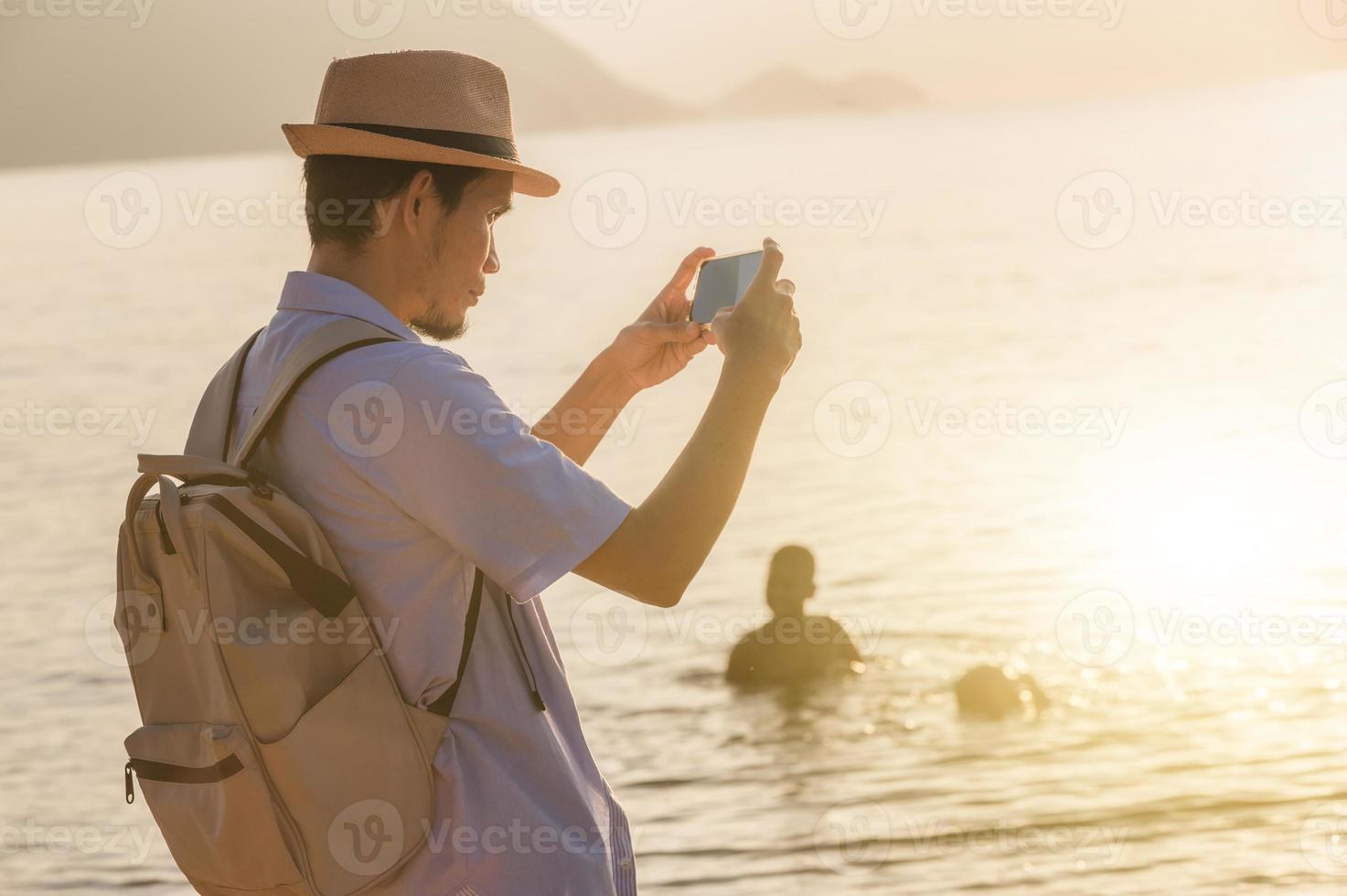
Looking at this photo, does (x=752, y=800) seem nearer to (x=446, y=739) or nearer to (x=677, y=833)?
(x=677, y=833)

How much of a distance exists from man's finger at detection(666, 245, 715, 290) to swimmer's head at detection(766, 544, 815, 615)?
697cm

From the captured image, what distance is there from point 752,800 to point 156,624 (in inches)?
285

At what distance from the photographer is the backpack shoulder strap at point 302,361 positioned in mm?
2357

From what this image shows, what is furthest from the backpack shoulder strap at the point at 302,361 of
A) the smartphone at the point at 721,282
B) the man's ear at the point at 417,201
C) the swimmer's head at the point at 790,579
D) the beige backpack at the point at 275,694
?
the swimmer's head at the point at 790,579

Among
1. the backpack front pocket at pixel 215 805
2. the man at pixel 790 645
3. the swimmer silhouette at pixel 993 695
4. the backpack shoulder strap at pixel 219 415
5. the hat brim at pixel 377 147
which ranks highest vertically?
the hat brim at pixel 377 147

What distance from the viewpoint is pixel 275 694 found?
2.28 meters

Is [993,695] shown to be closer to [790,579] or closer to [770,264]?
[790,579]

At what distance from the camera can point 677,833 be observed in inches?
351

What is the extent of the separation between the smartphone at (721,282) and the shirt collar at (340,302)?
668 mm

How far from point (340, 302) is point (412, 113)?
315 millimetres

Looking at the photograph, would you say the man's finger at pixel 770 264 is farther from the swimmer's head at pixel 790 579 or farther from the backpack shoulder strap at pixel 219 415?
the swimmer's head at pixel 790 579

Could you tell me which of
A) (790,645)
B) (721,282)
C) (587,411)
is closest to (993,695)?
(790,645)

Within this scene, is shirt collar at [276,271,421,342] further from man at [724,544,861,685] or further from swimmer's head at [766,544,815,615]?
man at [724,544,861,685]

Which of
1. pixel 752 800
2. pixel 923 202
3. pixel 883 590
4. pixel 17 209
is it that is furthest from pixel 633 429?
pixel 17 209
